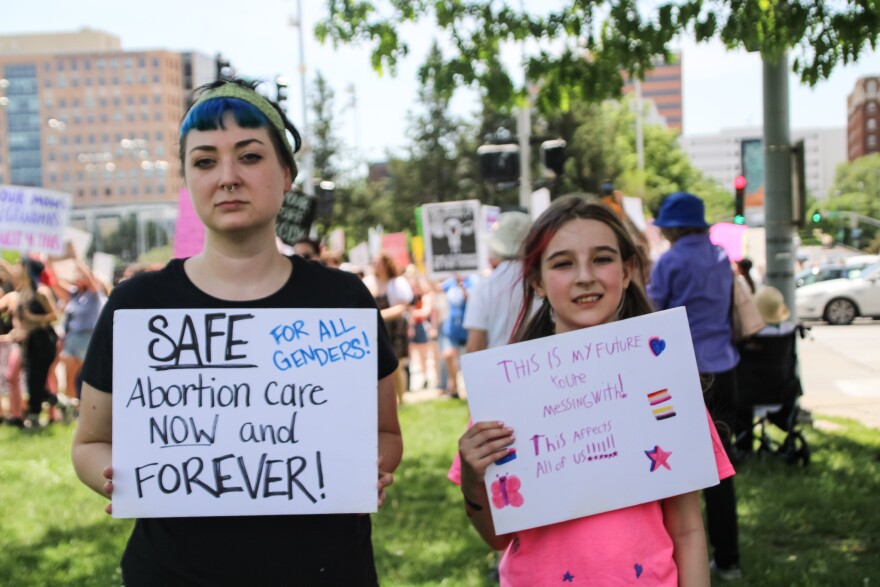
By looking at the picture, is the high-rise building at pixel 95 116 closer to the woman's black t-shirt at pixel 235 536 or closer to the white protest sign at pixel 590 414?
the woman's black t-shirt at pixel 235 536

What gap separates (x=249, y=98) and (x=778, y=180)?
7861 millimetres

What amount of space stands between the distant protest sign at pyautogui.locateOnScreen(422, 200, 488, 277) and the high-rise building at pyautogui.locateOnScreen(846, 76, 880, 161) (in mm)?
133005

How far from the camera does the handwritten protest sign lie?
2.25 meters

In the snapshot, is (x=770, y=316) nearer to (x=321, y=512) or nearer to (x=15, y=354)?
(x=321, y=512)

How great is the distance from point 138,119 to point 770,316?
177 meters

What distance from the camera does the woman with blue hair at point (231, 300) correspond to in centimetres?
224

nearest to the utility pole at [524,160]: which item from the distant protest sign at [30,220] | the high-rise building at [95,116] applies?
the distant protest sign at [30,220]

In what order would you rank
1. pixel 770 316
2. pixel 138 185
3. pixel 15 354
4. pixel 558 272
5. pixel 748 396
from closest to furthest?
1. pixel 558 272
2. pixel 748 396
3. pixel 770 316
4. pixel 15 354
5. pixel 138 185

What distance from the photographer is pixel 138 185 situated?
172 meters

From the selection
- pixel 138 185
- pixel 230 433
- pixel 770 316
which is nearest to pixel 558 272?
pixel 230 433

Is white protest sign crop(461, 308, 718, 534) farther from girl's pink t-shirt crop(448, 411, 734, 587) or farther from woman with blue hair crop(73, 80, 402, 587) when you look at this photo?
woman with blue hair crop(73, 80, 402, 587)

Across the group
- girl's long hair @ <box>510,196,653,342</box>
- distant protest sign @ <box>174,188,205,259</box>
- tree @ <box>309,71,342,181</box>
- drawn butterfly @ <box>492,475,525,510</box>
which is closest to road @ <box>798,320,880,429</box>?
distant protest sign @ <box>174,188,205,259</box>

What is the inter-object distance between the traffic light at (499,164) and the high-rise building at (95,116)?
16230 cm

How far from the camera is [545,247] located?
8.29 ft
